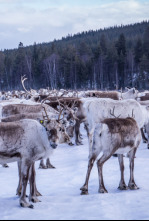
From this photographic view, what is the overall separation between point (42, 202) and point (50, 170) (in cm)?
234

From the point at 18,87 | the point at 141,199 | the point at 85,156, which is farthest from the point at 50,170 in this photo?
the point at 18,87

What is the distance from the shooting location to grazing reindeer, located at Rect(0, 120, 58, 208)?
14.9ft

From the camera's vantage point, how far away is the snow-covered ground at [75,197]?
4.03 m

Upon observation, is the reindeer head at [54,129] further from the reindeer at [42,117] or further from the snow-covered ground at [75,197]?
the snow-covered ground at [75,197]

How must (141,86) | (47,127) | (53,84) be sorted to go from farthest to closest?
1. (53,84)
2. (141,86)
3. (47,127)

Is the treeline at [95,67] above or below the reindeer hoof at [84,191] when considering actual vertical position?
above

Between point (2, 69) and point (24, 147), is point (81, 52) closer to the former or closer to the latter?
point (2, 69)

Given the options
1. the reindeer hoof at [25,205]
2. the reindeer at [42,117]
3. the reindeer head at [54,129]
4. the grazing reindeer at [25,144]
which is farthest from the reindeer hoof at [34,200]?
the reindeer at [42,117]

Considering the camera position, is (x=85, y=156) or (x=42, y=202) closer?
(x=42, y=202)

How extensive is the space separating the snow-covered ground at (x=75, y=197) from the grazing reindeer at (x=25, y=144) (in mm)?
353

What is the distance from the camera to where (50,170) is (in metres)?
7.08

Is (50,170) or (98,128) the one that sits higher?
(98,128)

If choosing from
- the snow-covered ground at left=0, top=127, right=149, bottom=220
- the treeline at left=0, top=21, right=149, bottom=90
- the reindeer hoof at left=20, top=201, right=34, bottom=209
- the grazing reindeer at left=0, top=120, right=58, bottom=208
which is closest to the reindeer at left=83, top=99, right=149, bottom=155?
the snow-covered ground at left=0, top=127, right=149, bottom=220

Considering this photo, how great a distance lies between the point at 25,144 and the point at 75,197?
3.64 ft
